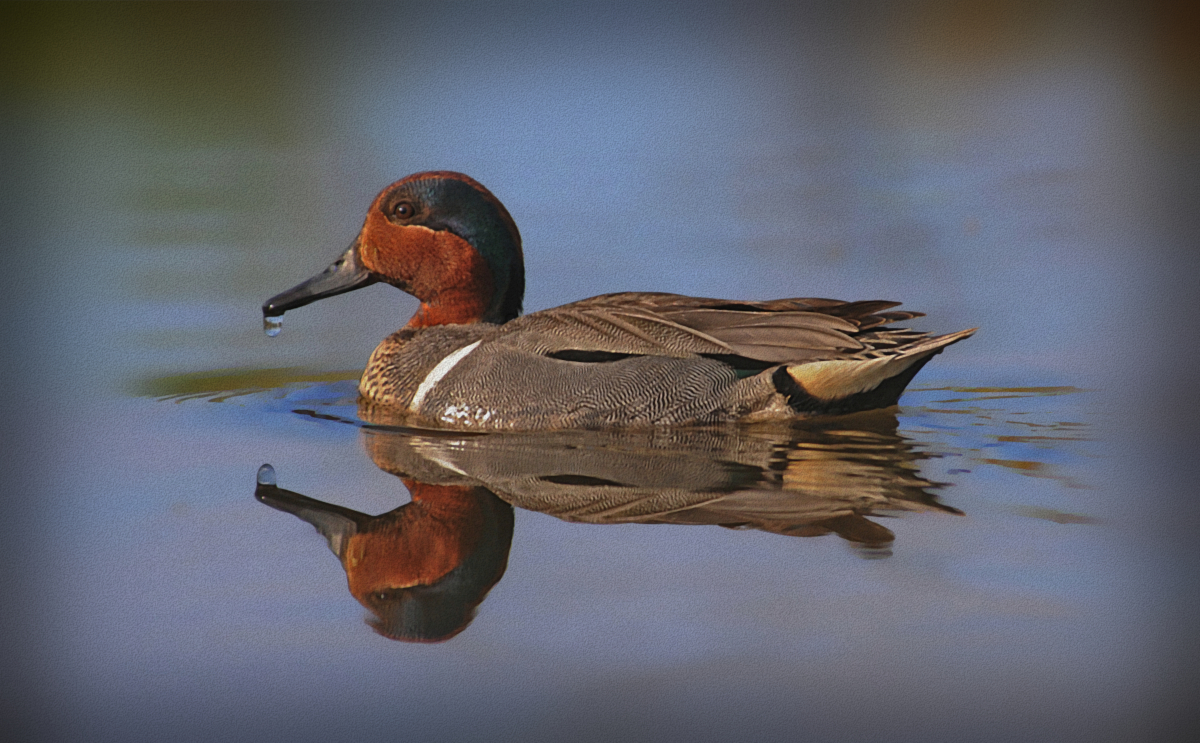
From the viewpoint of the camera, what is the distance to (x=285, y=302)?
7.27m

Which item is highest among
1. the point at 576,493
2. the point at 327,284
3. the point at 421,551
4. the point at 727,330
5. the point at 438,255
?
the point at 438,255

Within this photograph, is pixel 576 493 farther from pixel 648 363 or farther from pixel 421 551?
pixel 648 363

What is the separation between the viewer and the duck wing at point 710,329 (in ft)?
21.2

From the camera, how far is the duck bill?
727cm

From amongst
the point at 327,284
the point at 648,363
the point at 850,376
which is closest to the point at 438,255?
the point at 327,284

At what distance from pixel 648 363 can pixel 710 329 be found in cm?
33

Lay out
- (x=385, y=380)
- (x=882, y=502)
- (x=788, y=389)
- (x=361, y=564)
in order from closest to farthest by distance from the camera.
Result: (x=361, y=564), (x=882, y=502), (x=788, y=389), (x=385, y=380)

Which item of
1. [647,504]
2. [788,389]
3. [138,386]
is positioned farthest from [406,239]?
[647,504]

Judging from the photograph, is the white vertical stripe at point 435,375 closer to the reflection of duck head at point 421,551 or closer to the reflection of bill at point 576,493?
the reflection of bill at point 576,493

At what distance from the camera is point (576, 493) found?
5312 millimetres

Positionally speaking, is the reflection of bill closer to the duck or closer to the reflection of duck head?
the reflection of duck head

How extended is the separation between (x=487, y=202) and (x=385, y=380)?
98 cm

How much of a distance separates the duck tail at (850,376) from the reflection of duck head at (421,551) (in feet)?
5.67

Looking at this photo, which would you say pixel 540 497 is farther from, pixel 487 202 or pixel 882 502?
pixel 487 202
